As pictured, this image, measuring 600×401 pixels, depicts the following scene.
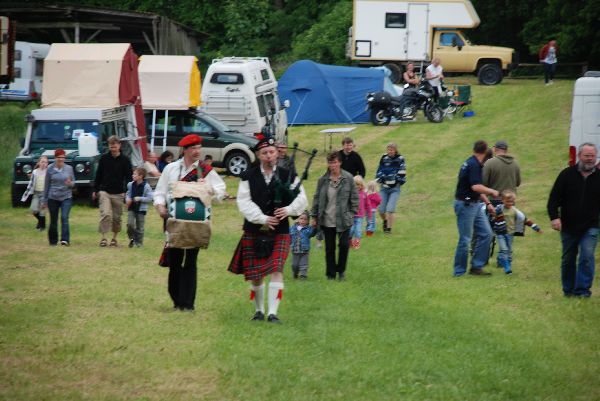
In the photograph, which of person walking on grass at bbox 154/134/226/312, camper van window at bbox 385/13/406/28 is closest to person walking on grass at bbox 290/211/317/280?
person walking on grass at bbox 154/134/226/312

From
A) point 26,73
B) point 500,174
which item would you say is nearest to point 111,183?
point 500,174

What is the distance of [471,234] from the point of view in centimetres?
1498

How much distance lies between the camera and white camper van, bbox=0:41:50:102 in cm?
4225

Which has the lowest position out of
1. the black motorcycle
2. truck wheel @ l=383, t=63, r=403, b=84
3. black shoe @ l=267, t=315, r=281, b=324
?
black shoe @ l=267, t=315, r=281, b=324

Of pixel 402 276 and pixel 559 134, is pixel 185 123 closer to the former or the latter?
pixel 559 134

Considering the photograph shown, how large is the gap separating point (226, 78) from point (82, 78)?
19.6 ft

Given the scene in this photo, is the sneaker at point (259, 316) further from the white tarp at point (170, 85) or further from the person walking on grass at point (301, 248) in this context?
the white tarp at point (170, 85)

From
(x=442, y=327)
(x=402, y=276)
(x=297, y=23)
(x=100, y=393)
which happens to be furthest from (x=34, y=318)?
(x=297, y=23)

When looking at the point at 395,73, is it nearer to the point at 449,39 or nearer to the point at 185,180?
the point at 449,39

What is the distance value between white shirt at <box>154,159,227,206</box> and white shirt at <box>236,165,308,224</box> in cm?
31

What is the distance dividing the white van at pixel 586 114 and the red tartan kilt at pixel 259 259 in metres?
9.32

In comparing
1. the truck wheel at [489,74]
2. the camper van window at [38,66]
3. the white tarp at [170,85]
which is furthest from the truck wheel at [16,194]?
the truck wheel at [489,74]

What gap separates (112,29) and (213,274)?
95.5 ft

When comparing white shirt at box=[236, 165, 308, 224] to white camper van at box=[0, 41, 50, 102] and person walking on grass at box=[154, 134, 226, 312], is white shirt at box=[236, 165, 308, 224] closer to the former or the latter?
person walking on grass at box=[154, 134, 226, 312]
